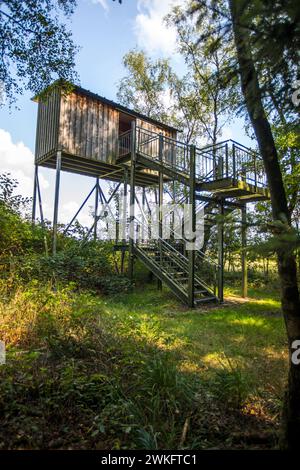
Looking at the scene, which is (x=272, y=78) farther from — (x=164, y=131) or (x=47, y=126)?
(x=164, y=131)

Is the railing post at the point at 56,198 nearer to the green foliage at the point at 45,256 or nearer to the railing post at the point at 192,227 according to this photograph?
the green foliage at the point at 45,256

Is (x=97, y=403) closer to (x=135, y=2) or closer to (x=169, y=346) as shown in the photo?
(x=169, y=346)

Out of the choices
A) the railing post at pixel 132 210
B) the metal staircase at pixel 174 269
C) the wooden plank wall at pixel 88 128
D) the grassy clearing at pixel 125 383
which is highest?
the wooden plank wall at pixel 88 128

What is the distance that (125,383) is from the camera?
3.27 meters

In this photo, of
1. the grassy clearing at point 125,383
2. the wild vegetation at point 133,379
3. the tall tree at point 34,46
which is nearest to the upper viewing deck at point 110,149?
the tall tree at point 34,46

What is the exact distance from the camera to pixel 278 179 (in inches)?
105

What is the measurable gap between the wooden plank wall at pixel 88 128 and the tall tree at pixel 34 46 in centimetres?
476

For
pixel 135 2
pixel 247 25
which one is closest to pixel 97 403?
pixel 247 25

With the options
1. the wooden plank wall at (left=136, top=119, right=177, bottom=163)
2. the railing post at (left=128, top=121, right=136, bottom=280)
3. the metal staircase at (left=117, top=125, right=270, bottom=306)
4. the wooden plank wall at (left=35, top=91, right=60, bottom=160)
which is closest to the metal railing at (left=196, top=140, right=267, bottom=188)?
the metal staircase at (left=117, top=125, right=270, bottom=306)

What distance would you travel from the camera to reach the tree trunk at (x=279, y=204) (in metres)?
2.27

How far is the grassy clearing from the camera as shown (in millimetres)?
2471

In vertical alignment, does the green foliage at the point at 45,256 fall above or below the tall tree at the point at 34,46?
below

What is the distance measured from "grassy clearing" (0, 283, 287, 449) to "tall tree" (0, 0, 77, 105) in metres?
4.58

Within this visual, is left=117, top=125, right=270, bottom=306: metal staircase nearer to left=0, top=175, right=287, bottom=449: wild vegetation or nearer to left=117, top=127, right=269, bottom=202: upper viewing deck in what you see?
left=117, top=127, right=269, bottom=202: upper viewing deck
